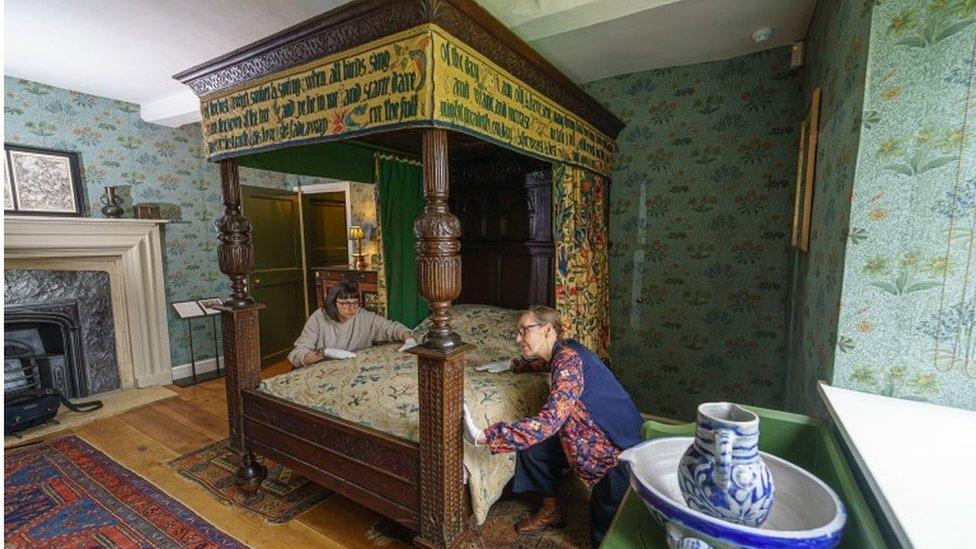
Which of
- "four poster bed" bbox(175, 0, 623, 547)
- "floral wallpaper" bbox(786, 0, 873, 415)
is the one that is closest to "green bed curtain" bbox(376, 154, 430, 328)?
"four poster bed" bbox(175, 0, 623, 547)

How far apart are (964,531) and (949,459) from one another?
0.25m

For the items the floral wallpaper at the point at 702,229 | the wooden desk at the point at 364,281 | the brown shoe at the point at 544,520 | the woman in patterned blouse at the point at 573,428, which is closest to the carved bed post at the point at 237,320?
the woman in patterned blouse at the point at 573,428

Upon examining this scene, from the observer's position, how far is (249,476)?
2381mm

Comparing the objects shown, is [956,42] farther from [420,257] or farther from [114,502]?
[114,502]

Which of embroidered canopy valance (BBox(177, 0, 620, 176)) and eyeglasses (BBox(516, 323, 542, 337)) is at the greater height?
embroidered canopy valance (BBox(177, 0, 620, 176))

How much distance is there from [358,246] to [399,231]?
177 centimetres

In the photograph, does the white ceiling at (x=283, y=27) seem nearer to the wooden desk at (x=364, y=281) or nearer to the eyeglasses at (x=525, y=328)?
the eyeglasses at (x=525, y=328)

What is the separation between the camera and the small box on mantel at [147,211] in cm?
391

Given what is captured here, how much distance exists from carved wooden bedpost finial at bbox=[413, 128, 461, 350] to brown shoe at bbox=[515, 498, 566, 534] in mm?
1122

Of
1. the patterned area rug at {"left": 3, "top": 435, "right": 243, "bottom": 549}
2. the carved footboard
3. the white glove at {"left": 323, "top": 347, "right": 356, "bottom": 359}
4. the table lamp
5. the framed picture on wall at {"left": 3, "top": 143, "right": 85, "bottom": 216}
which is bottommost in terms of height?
the patterned area rug at {"left": 3, "top": 435, "right": 243, "bottom": 549}

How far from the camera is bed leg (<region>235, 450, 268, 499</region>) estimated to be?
238cm

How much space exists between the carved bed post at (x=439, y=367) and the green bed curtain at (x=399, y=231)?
1.64m

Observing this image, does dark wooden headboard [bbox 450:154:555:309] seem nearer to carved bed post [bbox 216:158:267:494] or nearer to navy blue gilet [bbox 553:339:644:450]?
navy blue gilet [bbox 553:339:644:450]

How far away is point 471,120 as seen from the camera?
1.68 m
